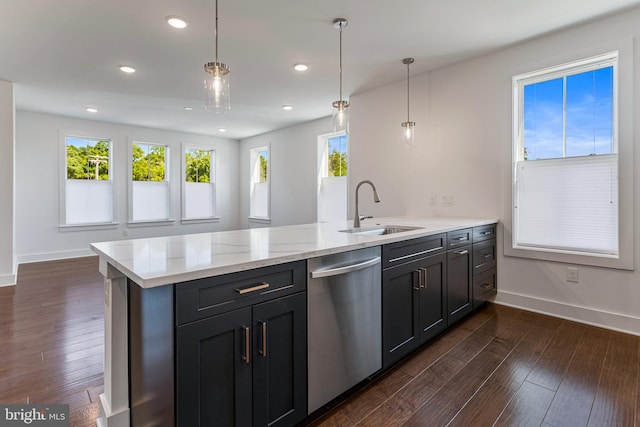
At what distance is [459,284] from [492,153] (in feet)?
4.84

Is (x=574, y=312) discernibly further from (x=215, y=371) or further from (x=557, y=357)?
(x=215, y=371)

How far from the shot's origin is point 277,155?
6930 mm

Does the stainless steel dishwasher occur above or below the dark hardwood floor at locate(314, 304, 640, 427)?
above

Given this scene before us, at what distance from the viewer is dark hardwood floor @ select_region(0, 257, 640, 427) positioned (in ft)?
5.48

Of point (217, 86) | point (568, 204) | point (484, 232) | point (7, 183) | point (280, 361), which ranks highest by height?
point (217, 86)

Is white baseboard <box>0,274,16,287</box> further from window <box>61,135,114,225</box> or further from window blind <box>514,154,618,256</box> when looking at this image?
window blind <box>514,154,618,256</box>

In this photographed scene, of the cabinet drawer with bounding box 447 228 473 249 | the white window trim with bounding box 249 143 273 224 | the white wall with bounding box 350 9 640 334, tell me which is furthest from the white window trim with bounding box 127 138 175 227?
the cabinet drawer with bounding box 447 228 473 249

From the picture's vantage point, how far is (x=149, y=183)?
684 centimetres

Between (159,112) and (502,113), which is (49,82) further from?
(502,113)

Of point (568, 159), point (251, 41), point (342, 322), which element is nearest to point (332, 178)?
point (251, 41)

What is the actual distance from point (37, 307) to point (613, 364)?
16.3 feet

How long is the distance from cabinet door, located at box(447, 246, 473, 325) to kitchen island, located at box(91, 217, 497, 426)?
1.02 meters

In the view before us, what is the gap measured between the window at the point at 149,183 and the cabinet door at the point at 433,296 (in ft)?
20.5

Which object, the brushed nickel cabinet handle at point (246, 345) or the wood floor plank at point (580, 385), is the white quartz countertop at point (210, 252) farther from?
the wood floor plank at point (580, 385)
